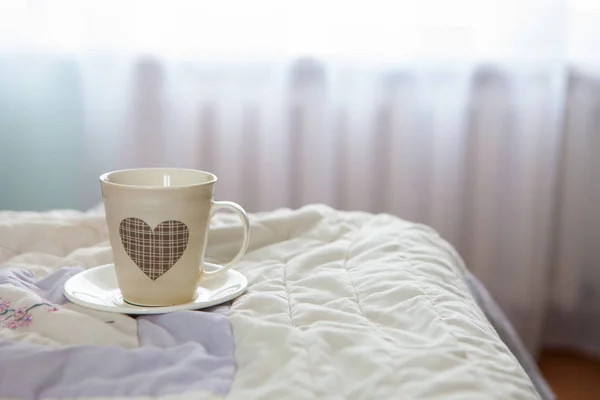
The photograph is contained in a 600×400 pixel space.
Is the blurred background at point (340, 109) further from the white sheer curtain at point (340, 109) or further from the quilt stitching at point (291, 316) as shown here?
the quilt stitching at point (291, 316)

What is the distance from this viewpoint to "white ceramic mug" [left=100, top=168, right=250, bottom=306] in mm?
730

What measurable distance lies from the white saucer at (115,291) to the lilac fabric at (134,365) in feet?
0.14

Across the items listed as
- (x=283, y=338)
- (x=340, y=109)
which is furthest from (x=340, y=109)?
(x=283, y=338)

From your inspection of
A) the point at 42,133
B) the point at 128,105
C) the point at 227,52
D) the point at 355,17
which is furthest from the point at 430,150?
the point at 42,133

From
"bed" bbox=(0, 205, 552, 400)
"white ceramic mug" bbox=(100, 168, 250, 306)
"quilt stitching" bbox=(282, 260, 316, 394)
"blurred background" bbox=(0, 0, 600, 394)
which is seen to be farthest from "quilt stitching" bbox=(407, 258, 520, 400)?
"blurred background" bbox=(0, 0, 600, 394)

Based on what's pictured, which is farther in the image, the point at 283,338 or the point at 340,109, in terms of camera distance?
the point at 340,109

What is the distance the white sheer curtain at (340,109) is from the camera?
1.82 metres

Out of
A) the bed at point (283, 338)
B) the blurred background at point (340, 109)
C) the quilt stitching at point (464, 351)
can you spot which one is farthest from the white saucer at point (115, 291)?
the blurred background at point (340, 109)

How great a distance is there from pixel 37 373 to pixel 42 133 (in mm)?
1372

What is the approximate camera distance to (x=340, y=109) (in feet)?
6.20

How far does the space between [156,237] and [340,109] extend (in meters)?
1.20

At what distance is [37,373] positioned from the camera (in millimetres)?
596

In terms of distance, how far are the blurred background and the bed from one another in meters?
0.96

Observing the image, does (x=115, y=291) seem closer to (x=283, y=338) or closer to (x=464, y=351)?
(x=283, y=338)
